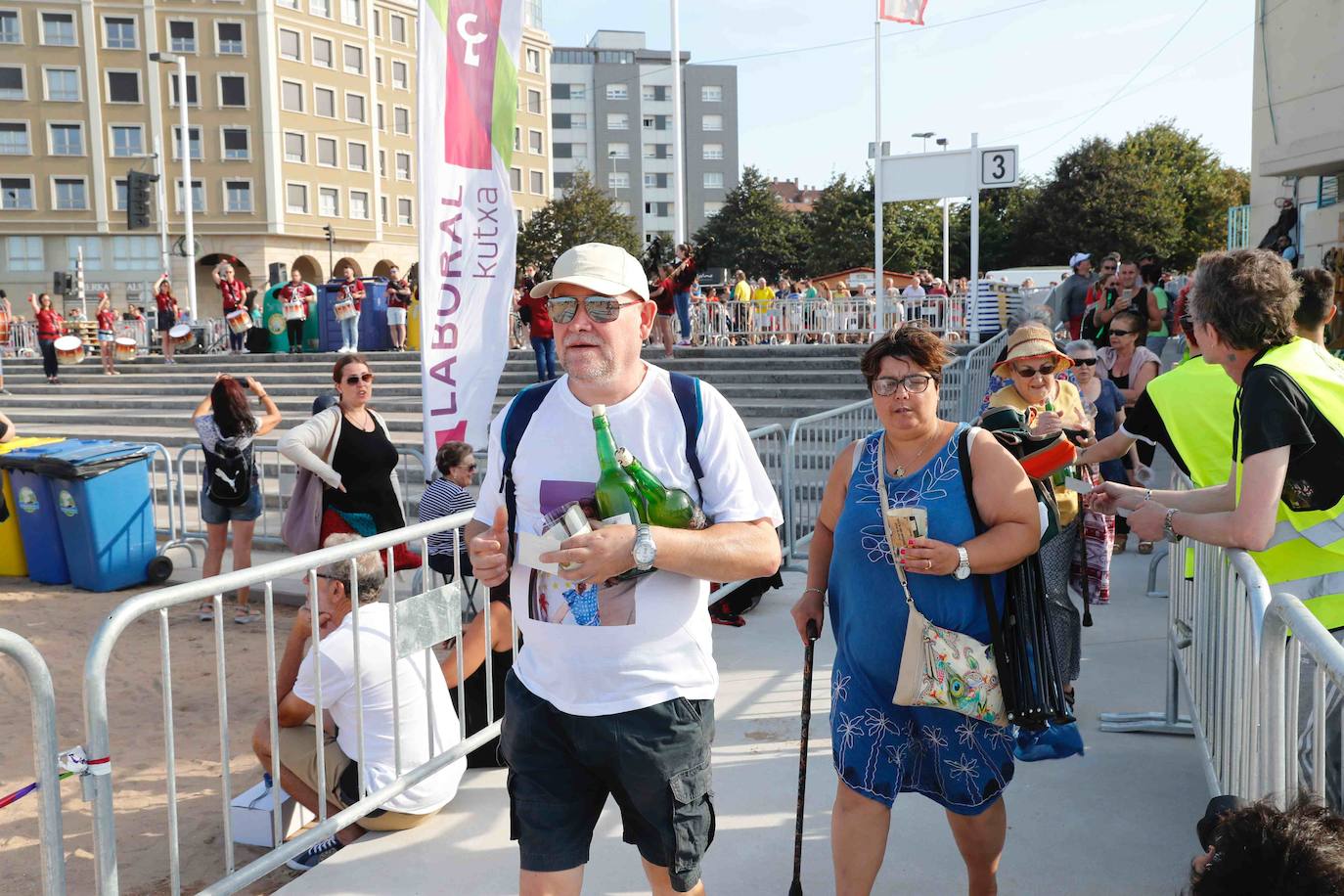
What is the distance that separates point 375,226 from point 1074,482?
215 ft

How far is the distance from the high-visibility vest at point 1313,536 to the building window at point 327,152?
64625 millimetres

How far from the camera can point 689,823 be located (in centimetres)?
257

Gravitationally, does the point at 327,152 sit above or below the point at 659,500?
above

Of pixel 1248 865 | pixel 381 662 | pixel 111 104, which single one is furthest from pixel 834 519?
pixel 111 104

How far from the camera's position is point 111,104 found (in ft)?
192

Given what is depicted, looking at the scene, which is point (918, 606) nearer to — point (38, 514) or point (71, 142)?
point (38, 514)

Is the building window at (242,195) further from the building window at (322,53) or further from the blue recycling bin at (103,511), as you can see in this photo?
the blue recycling bin at (103,511)

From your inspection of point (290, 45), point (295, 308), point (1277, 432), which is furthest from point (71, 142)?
point (1277, 432)

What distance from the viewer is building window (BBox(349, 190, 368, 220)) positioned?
210ft

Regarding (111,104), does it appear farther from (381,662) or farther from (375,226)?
(381,662)

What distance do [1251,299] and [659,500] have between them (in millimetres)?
1721

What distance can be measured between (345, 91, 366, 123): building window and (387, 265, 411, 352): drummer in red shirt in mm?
44786

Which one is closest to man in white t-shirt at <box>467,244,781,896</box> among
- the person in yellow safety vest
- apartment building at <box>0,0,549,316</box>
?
the person in yellow safety vest

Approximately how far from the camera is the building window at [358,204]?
63875 millimetres
